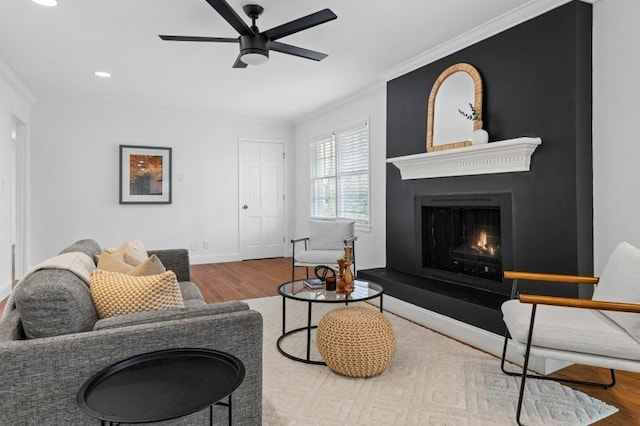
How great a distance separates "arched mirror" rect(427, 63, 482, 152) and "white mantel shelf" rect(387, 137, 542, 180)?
11cm

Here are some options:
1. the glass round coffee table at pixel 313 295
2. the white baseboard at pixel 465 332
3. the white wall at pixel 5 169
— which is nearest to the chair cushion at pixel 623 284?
the white baseboard at pixel 465 332

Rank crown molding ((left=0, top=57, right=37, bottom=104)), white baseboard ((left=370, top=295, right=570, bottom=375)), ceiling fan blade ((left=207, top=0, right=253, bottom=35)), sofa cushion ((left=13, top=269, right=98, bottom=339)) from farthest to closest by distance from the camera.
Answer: crown molding ((left=0, top=57, right=37, bottom=104)) → white baseboard ((left=370, top=295, right=570, bottom=375)) → ceiling fan blade ((left=207, top=0, right=253, bottom=35)) → sofa cushion ((left=13, top=269, right=98, bottom=339))

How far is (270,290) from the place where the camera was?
4.73 metres

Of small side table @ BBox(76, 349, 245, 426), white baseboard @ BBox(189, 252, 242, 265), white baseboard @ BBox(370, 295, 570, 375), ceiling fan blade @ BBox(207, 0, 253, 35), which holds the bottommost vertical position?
white baseboard @ BBox(370, 295, 570, 375)

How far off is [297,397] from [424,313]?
60.9 inches

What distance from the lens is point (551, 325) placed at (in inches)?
77.0

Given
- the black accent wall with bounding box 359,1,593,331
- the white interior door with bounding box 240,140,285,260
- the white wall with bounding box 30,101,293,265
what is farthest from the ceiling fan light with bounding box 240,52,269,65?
the white interior door with bounding box 240,140,285,260

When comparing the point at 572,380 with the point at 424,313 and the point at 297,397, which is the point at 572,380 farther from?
the point at 297,397

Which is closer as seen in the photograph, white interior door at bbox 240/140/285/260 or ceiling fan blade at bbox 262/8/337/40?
ceiling fan blade at bbox 262/8/337/40

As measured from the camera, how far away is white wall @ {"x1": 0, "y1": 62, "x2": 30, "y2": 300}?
14.1 ft

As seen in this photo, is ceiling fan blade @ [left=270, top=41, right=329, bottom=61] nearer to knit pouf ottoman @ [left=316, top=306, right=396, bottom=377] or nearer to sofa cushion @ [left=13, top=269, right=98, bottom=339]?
knit pouf ottoman @ [left=316, top=306, right=396, bottom=377]

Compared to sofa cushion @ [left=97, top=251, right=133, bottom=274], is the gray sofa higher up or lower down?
lower down


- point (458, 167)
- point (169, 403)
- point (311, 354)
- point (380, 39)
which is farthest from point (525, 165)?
point (169, 403)

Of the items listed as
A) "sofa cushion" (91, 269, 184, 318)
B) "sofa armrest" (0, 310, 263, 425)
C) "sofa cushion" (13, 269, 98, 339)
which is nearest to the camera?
"sofa armrest" (0, 310, 263, 425)
